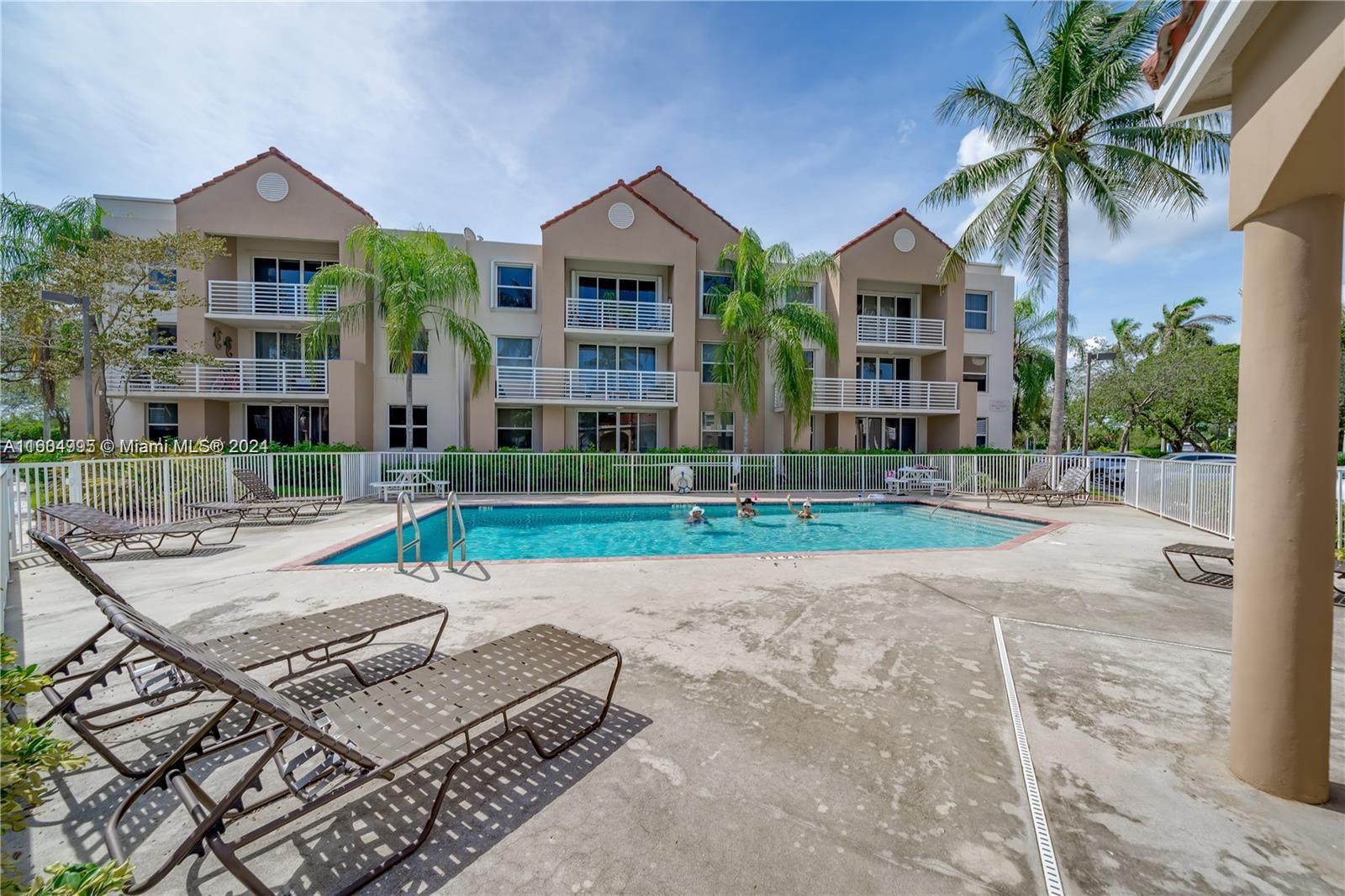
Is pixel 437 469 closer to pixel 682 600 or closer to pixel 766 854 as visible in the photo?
pixel 682 600

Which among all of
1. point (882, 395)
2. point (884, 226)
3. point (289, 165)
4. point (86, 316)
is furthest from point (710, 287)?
point (86, 316)

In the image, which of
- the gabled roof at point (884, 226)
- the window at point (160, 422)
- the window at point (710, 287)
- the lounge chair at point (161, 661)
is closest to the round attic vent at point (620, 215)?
the window at point (710, 287)

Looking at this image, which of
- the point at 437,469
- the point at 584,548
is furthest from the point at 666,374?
the point at 584,548

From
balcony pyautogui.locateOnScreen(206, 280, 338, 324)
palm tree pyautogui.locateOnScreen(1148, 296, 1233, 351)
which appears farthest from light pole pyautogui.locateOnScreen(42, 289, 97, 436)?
palm tree pyautogui.locateOnScreen(1148, 296, 1233, 351)

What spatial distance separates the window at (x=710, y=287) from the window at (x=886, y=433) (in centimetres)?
745

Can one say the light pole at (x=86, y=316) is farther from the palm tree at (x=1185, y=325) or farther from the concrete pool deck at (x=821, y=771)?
the palm tree at (x=1185, y=325)

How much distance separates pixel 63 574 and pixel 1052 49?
81.1 feet

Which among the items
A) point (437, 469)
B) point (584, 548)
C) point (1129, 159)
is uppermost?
point (1129, 159)

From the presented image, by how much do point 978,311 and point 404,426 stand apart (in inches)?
941

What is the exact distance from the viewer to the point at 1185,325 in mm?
33594

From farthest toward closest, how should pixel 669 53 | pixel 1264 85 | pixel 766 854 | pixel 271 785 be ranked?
pixel 669 53 < pixel 271 785 < pixel 1264 85 < pixel 766 854

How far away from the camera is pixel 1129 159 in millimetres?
15125

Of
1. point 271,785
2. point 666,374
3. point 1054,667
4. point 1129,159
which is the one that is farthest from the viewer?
point 666,374

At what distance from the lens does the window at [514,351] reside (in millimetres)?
18844
